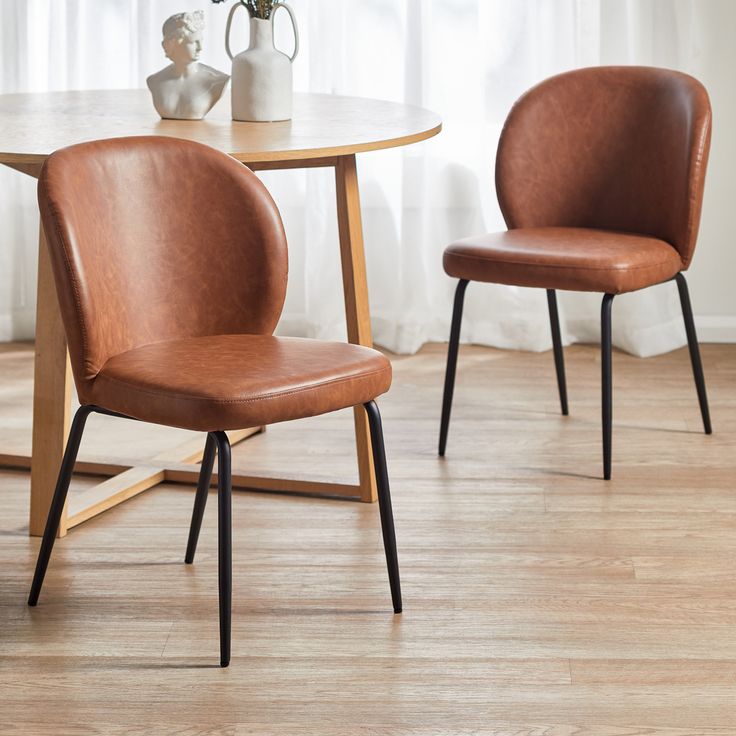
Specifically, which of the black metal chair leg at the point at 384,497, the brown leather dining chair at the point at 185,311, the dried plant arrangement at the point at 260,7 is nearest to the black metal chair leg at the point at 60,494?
the brown leather dining chair at the point at 185,311

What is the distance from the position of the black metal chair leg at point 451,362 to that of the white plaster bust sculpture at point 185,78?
67 centimetres

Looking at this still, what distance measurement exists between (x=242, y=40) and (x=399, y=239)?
73 cm

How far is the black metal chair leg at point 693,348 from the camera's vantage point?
283cm

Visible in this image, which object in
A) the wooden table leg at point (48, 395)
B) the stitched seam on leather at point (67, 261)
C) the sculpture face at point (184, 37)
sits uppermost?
the sculpture face at point (184, 37)

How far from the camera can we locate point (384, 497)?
1.97m

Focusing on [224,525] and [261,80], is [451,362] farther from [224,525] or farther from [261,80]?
[224,525]

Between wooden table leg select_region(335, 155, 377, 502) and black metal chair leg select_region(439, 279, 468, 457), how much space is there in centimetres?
29

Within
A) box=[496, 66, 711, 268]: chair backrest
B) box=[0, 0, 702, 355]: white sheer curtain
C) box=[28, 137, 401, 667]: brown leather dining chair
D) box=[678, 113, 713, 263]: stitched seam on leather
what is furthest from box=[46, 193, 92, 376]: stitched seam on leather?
box=[0, 0, 702, 355]: white sheer curtain

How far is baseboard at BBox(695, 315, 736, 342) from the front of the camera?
3.79m

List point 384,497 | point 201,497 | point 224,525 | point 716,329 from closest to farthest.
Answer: point 224,525, point 384,497, point 201,497, point 716,329

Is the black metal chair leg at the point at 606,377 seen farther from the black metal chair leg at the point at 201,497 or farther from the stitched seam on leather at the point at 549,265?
the black metal chair leg at the point at 201,497

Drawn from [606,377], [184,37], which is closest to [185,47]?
[184,37]

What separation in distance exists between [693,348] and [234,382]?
1421 mm

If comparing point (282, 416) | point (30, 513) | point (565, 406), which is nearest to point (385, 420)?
point (565, 406)
